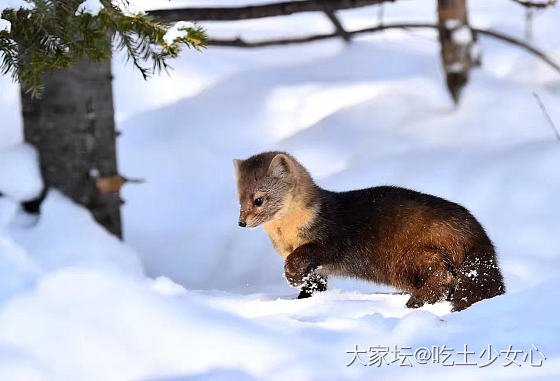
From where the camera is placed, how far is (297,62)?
34.2 ft

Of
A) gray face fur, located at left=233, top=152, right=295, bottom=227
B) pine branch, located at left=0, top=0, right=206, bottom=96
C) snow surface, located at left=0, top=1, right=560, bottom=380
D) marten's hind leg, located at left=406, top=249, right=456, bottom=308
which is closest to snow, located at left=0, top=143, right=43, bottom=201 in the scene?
Result: snow surface, located at left=0, top=1, right=560, bottom=380

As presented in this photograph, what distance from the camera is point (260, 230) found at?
6.95 meters

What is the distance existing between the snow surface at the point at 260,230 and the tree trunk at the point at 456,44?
15 centimetres

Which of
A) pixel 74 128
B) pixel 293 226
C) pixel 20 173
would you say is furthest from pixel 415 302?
pixel 20 173

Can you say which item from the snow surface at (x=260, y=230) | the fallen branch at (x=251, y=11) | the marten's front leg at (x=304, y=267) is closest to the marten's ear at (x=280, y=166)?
the marten's front leg at (x=304, y=267)

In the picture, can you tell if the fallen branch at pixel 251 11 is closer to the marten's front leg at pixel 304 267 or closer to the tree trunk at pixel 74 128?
the tree trunk at pixel 74 128

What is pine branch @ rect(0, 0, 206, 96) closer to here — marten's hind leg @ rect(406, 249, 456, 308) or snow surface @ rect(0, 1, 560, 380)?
snow surface @ rect(0, 1, 560, 380)

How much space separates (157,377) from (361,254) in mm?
1687

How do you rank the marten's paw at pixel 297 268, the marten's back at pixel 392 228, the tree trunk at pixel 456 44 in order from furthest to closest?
1. the tree trunk at pixel 456 44
2. the marten's paw at pixel 297 268
3. the marten's back at pixel 392 228

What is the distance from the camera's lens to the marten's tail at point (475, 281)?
3.98 m

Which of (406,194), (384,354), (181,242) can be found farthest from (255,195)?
(181,242)

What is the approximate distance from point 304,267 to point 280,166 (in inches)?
20.7

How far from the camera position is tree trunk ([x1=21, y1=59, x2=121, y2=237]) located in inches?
218

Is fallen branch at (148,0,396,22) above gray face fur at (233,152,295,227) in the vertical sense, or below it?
above
